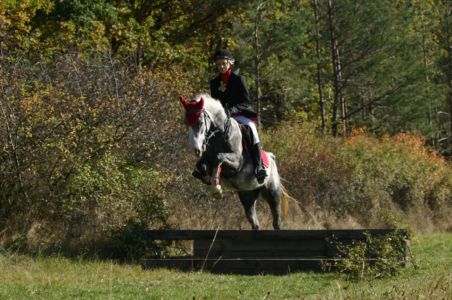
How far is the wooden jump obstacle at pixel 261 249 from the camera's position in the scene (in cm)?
1398

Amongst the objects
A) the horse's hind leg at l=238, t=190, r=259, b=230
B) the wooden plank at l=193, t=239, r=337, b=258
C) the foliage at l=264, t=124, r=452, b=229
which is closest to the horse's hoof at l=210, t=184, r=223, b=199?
the wooden plank at l=193, t=239, r=337, b=258

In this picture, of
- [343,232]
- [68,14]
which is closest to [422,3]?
[68,14]

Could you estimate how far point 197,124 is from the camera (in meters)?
12.3

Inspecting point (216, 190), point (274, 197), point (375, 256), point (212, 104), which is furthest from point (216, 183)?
point (375, 256)

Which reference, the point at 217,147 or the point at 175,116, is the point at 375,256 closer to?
the point at 217,147

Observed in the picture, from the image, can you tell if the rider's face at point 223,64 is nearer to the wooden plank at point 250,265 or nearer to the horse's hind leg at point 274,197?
the horse's hind leg at point 274,197

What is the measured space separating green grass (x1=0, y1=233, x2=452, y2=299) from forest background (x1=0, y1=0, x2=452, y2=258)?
1.34 m

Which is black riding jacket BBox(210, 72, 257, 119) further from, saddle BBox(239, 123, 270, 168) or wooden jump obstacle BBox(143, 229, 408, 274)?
wooden jump obstacle BBox(143, 229, 408, 274)

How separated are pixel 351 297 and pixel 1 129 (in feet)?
30.1

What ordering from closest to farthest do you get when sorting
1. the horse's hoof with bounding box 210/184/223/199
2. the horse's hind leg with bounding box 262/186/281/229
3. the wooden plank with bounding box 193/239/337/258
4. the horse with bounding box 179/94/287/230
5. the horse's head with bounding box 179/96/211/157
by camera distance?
the horse's head with bounding box 179/96/211/157 < the horse with bounding box 179/94/287/230 < the horse's hoof with bounding box 210/184/223/199 < the wooden plank with bounding box 193/239/337/258 < the horse's hind leg with bounding box 262/186/281/229

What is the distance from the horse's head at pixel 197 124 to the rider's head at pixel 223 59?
4.14 ft

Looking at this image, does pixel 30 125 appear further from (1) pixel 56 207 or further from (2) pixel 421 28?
(2) pixel 421 28

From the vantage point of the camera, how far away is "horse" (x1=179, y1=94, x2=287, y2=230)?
12.3 m

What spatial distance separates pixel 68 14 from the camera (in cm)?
2684
